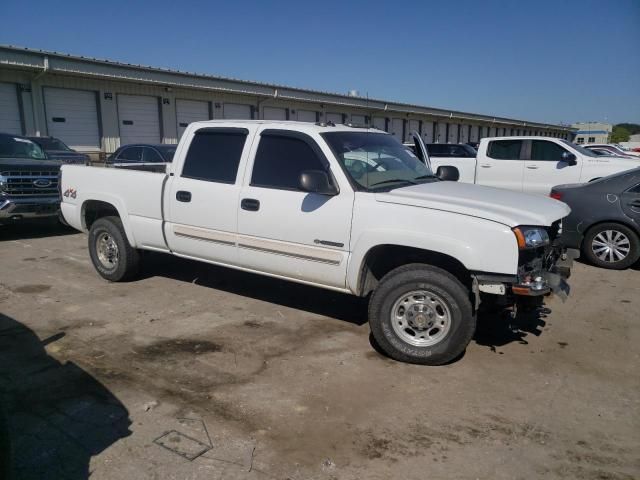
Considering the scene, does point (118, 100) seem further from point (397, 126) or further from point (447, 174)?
point (397, 126)

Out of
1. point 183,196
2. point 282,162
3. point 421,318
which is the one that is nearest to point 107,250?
point 183,196

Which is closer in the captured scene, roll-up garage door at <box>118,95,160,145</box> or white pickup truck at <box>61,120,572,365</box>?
white pickup truck at <box>61,120,572,365</box>

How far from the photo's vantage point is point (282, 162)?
500 centimetres

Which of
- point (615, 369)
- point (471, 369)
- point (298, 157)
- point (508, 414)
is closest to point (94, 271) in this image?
point (298, 157)

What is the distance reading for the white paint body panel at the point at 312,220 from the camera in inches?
157

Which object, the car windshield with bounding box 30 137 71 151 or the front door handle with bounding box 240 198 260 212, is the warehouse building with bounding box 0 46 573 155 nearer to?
the car windshield with bounding box 30 137 71 151

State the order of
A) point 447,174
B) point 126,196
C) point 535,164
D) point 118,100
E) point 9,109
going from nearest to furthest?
point 447,174, point 126,196, point 535,164, point 9,109, point 118,100

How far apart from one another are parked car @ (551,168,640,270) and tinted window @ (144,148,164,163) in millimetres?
9723

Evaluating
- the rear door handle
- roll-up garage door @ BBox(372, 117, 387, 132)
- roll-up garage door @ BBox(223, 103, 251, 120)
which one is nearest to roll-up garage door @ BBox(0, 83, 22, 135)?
roll-up garage door @ BBox(223, 103, 251, 120)

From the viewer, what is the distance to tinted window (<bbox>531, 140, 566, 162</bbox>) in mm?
11555

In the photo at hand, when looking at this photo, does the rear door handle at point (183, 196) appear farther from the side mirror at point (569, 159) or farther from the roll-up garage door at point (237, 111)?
the roll-up garage door at point (237, 111)

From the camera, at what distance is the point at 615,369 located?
171 inches

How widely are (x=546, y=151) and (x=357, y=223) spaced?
29.1 feet

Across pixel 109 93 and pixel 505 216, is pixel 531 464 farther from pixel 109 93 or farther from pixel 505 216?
pixel 109 93
